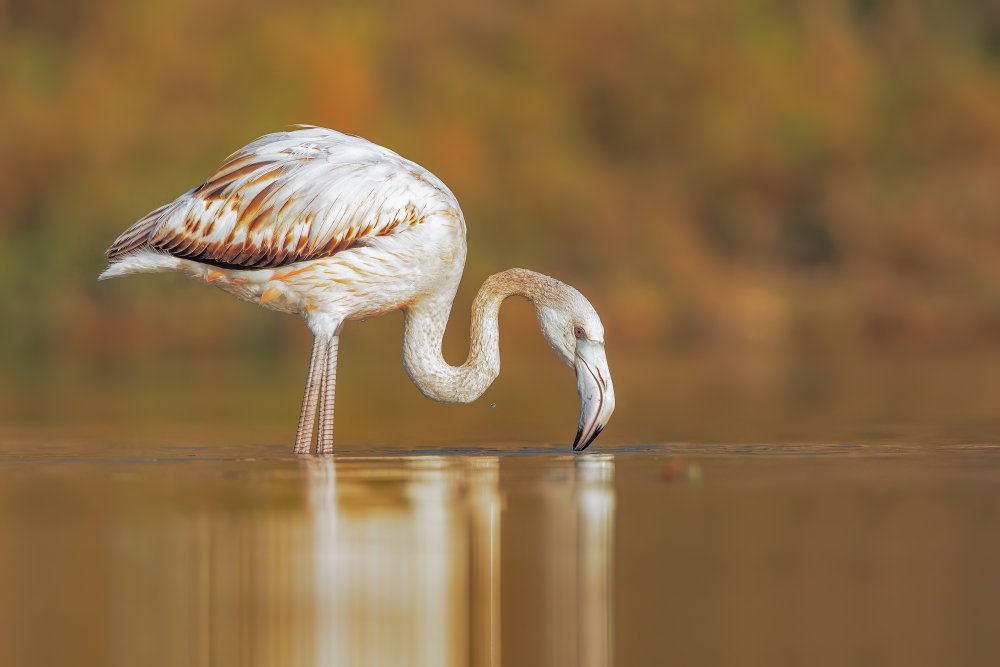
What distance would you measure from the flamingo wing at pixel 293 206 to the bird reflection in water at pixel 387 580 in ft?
6.82

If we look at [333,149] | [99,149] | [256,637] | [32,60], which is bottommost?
[256,637]

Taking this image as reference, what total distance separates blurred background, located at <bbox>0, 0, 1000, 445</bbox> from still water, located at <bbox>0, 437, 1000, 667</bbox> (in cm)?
726

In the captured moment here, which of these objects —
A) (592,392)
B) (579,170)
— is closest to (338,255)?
(592,392)

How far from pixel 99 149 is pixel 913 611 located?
20.0 m

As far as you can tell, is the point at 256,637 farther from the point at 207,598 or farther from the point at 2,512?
the point at 2,512

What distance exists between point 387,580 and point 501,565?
41cm

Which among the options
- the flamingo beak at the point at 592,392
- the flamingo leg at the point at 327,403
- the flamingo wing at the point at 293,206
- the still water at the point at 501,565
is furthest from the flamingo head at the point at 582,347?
the flamingo leg at the point at 327,403

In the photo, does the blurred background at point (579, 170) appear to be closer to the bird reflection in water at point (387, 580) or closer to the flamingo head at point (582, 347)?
the flamingo head at point (582, 347)

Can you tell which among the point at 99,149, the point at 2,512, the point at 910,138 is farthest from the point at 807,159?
the point at 2,512

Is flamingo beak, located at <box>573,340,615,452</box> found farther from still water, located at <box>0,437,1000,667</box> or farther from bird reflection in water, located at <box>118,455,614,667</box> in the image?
bird reflection in water, located at <box>118,455,614,667</box>

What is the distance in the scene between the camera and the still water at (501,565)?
15.3ft

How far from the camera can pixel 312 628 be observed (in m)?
4.82

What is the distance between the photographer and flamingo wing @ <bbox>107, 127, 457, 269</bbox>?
939cm

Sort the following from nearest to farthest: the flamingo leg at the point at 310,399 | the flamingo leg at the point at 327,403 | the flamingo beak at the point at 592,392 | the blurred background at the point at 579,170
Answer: the flamingo beak at the point at 592,392 → the flamingo leg at the point at 310,399 → the flamingo leg at the point at 327,403 → the blurred background at the point at 579,170
